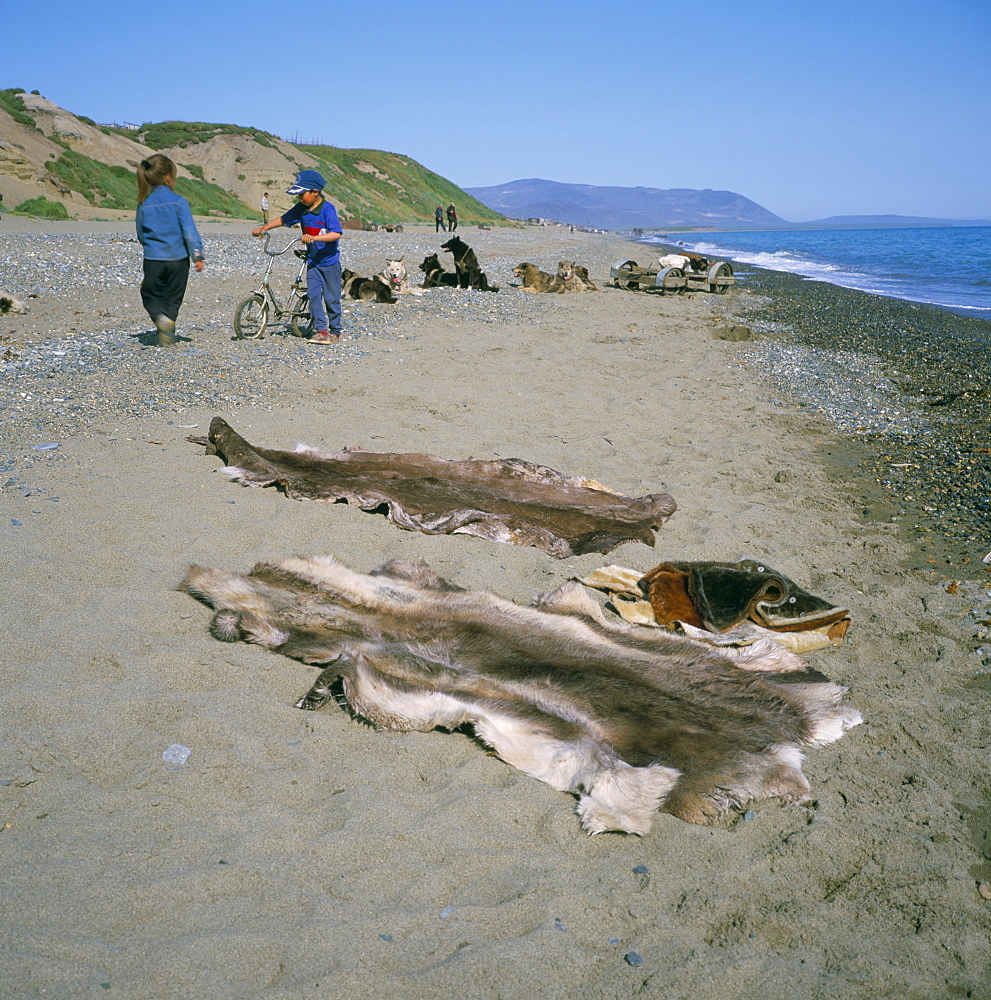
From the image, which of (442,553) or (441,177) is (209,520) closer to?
(442,553)

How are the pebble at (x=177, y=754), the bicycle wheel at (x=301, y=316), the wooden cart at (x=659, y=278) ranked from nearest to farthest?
the pebble at (x=177, y=754), the bicycle wheel at (x=301, y=316), the wooden cart at (x=659, y=278)

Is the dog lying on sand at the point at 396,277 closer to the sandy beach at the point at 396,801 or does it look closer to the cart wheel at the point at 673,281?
the cart wheel at the point at 673,281

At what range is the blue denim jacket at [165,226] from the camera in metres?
8.13

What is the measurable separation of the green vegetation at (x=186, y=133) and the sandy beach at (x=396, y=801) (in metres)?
58.9

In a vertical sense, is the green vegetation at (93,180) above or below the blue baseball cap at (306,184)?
above

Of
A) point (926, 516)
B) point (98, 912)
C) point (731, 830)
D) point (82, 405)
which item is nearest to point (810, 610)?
point (731, 830)

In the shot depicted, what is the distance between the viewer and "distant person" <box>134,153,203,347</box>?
8.09 meters

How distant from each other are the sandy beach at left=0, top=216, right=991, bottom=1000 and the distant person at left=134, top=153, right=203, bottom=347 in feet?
9.05

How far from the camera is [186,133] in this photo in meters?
56.2

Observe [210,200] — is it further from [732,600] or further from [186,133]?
[732,600]

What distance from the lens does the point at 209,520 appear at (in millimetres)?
4578

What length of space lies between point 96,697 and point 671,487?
433cm

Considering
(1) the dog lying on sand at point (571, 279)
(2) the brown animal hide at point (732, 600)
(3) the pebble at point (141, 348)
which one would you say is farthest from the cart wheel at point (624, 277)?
(2) the brown animal hide at point (732, 600)

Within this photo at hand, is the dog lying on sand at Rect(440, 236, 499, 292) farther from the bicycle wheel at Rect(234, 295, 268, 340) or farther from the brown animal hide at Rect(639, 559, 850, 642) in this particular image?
the brown animal hide at Rect(639, 559, 850, 642)
